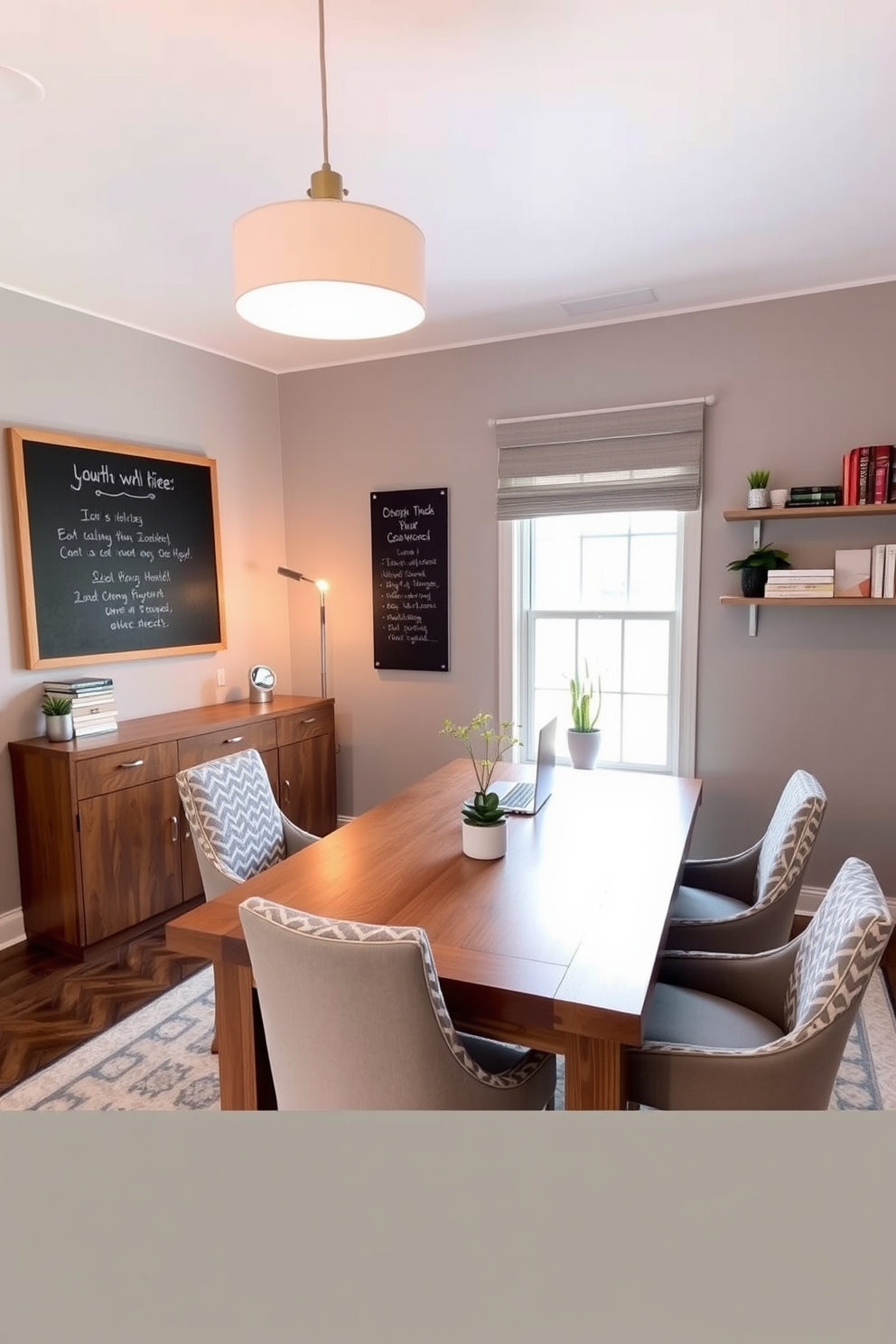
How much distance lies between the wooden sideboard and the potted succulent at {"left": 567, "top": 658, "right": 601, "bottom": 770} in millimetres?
1535

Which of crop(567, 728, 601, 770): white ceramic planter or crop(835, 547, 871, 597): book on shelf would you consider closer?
crop(835, 547, 871, 597): book on shelf

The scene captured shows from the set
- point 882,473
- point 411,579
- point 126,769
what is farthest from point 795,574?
point 126,769

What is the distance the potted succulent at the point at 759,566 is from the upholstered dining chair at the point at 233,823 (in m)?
2.03

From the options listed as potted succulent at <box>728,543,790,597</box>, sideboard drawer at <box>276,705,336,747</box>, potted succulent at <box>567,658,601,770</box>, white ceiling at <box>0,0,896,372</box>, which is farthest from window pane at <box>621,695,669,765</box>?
white ceiling at <box>0,0,896,372</box>

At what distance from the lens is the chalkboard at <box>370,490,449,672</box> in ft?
13.2

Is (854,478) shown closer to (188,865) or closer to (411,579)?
(411,579)

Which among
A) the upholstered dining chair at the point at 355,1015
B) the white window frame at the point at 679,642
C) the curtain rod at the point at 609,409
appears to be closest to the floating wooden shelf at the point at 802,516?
the white window frame at the point at 679,642

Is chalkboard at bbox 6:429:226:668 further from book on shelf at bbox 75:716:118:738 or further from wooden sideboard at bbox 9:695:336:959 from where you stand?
wooden sideboard at bbox 9:695:336:959

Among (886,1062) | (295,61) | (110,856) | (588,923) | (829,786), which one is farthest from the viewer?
(829,786)

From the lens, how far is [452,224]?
263cm

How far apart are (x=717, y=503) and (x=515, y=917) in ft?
7.71

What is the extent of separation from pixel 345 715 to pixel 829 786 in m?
2.42

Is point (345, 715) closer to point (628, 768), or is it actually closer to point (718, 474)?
point (628, 768)

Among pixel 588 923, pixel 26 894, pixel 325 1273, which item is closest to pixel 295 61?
pixel 588 923
